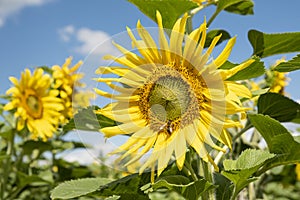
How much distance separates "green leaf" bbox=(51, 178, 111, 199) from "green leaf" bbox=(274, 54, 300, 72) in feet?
1.67

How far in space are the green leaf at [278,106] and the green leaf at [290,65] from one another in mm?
141

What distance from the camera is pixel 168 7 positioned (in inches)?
43.2

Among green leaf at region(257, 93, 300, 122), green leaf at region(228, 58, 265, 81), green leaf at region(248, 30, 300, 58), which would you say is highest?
green leaf at region(248, 30, 300, 58)

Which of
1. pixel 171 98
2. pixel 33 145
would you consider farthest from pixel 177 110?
pixel 33 145

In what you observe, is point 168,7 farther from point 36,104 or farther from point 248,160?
point 36,104

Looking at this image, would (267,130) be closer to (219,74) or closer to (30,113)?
(219,74)

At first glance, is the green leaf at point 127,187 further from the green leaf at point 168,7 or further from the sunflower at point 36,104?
the sunflower at point 36,104

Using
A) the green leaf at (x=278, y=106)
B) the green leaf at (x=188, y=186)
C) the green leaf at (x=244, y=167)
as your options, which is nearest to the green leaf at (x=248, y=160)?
the green leaf at (x=244, y=167)

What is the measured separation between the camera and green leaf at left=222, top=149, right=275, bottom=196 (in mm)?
968

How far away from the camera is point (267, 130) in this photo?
3.73 feet

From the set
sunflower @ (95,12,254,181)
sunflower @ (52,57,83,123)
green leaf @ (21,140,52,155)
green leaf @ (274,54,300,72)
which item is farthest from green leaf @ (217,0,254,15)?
green leaf @ (21,140,52,155)

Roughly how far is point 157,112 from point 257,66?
239 mm

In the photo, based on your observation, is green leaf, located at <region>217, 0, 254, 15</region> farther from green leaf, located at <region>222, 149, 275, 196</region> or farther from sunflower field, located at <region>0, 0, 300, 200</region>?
green leaf, located at <region>222, 149, 275, 196</region>

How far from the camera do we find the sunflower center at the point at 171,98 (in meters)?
1.00
